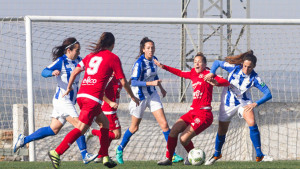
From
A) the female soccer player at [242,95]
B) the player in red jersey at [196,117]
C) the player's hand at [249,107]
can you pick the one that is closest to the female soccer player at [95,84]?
the player in red jersey at [196,117]

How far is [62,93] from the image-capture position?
7.90 m

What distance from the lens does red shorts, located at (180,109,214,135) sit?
24.1ft

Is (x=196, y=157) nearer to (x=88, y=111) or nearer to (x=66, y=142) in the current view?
(x=88, y=111)

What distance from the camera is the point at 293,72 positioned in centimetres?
1002

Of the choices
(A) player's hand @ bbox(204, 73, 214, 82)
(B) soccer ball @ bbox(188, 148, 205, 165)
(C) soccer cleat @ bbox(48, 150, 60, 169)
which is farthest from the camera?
(B) soccer ball @ bbox(188, 148, 205, 165)

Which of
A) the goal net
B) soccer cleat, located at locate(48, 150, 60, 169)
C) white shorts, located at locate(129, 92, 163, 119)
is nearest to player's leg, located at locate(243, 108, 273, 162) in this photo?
white shorts, located at locate(129, 92, 163, 119)

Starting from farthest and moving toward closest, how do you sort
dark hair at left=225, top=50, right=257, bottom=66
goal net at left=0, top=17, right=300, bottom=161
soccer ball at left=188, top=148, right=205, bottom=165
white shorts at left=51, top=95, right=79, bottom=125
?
1. goal net at left=0, top=17, right=300, bottom=161
2. dark hair at left=225, top=50, right=257, bottom=66
3. white shorts at left=51, top=95, right=79, bottom=125
4. soccer ball at left=188, top=148, right=205, bottom=165

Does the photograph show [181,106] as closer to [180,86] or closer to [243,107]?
[180,86]

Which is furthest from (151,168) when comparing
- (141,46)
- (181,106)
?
(181,106)

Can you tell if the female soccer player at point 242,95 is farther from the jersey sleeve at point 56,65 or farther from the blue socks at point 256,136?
the jersey sleeve at point 56,65

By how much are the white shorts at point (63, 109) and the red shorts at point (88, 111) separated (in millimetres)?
1611

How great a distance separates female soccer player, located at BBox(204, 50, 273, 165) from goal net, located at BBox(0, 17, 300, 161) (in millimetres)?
1390

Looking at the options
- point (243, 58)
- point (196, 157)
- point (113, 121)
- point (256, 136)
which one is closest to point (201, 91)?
point (196, 157)

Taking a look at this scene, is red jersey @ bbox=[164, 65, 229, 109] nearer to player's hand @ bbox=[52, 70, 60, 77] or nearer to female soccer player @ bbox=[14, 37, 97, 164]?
female soccer player @ bbox=[14, 37, 97, 164]
